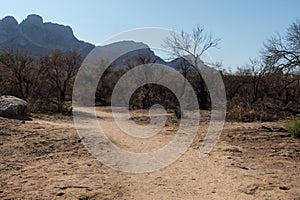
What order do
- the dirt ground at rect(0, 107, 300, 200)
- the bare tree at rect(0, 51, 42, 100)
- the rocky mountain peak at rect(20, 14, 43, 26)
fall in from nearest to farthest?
the dirt ground at rect(0, 107, 300, 200) < the bare tree at rect(0, 51, 42, 100) < the rocky mountain peak at rect(20, 14, 43, 26)

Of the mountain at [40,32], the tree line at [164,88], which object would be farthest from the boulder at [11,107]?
the mountain at [40,32]

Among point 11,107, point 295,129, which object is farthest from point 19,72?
point 295,129

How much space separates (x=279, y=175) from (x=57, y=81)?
1618cm

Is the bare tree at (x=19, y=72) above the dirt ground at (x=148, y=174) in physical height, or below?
above

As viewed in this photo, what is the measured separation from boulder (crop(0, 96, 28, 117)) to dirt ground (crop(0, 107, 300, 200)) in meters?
3.33

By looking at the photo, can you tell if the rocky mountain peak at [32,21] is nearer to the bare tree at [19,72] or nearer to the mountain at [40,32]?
the mountain at [40,32]

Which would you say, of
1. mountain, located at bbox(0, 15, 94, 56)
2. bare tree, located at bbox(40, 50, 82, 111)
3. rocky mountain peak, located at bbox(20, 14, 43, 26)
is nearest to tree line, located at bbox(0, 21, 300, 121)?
bare tree, located at bbox(40, 50, 82, 111)

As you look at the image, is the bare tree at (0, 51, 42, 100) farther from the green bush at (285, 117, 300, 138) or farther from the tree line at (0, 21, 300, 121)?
the green bush at (285, 117, 300, 138)

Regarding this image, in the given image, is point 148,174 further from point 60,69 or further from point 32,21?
point 32,21

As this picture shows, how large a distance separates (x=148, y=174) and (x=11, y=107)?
815 centimetres

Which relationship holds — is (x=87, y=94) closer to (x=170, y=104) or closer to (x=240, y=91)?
(x=170, y=104)

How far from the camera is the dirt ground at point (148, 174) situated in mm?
4559

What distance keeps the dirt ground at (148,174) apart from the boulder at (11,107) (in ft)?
10.9

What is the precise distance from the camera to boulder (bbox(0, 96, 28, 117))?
11693 millimetres
